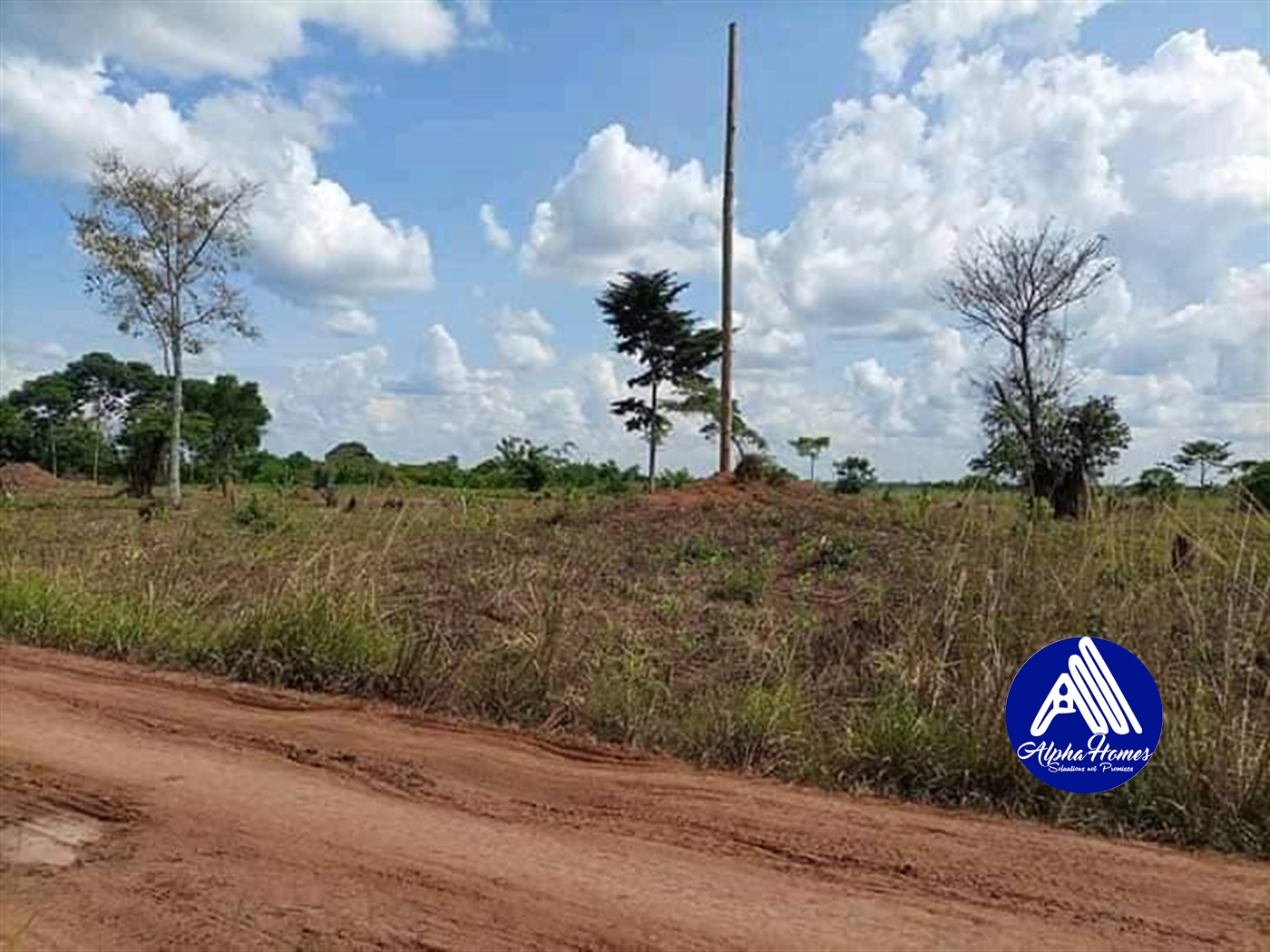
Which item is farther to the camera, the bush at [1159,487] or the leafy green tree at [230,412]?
the leafy green tree at [230,412]

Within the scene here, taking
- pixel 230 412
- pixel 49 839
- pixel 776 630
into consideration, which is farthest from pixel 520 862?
Result: pixel 230 412

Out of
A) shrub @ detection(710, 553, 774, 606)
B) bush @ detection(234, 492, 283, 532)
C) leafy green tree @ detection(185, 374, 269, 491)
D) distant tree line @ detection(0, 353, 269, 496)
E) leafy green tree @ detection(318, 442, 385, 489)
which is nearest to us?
shrub @ detection(710, 553, 774, 606)

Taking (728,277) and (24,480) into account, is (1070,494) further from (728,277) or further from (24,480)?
(24,480)

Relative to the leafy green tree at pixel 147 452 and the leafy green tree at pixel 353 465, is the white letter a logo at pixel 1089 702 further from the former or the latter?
the leafy green tree at pixel 147 452

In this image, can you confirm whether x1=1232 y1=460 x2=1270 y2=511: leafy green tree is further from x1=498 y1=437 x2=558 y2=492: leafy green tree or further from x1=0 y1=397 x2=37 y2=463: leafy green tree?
x1=0 y1=397 x2=37 y2=463: leafy green tree

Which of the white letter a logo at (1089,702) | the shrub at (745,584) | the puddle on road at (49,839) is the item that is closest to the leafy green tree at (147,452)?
the shrub at (745,584)

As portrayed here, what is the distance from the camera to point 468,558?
37.4 feet

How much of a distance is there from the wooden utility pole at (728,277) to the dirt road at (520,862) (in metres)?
11.3

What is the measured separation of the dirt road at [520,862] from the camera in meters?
3.44

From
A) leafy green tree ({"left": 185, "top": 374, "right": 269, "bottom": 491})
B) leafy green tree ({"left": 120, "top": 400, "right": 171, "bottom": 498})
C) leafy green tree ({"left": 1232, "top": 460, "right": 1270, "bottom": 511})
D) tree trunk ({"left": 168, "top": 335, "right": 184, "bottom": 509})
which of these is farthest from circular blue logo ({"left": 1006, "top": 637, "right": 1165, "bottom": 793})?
leafy green tree ({"left": 185, "top": 374, "right": 269, "bottom": 491})

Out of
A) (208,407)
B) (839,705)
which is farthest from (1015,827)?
(208,407)

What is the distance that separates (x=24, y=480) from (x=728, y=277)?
30277 millimetres

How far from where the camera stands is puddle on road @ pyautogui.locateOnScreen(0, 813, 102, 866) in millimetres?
4098

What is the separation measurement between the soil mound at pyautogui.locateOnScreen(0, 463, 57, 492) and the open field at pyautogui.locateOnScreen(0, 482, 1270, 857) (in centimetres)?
2558
